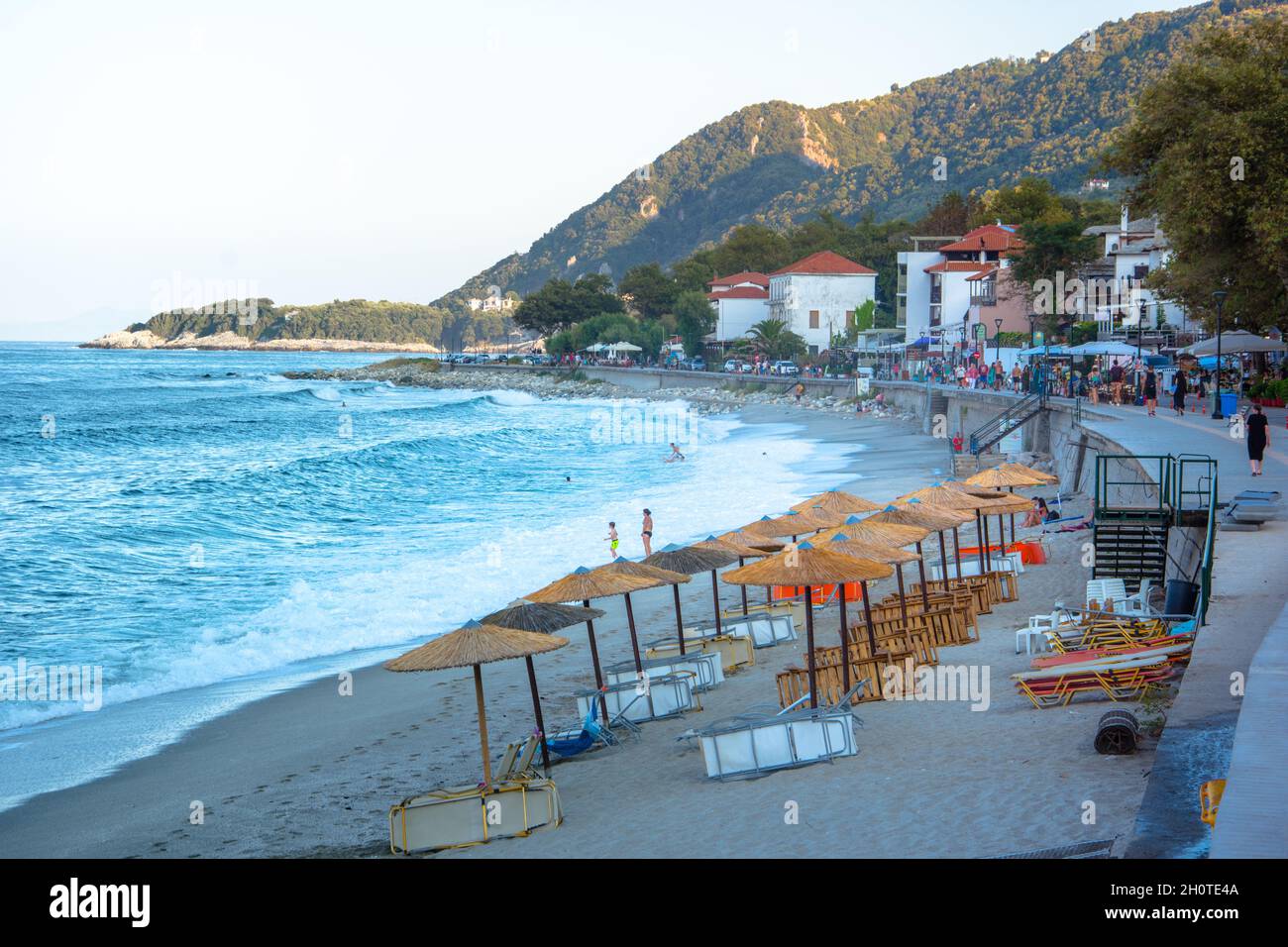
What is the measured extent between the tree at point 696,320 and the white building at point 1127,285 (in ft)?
154

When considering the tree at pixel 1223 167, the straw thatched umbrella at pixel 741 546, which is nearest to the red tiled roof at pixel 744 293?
the tree at pixel 1223 167

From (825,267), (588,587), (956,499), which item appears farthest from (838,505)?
(825,267)

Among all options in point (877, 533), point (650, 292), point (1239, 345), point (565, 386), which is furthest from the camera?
point (650, 292)

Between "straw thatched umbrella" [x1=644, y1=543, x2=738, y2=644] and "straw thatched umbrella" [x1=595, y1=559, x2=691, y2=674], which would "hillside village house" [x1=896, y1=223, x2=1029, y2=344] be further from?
"straw thatched umbrella" [x1=595, y1=559, x2=691, y2=674]

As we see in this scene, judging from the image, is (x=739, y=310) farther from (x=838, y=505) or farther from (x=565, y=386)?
(x=838, y=505)

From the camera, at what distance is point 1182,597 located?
12648 mm

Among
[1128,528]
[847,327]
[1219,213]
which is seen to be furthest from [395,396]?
[1128,528]

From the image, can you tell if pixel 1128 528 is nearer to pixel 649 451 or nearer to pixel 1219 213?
pixel 1219 213

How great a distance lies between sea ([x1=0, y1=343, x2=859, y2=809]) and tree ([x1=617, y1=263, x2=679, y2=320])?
5209 cm

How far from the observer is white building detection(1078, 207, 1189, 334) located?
155ft

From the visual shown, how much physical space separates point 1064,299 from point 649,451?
22038mm

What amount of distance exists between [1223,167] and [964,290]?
4382 centimetres

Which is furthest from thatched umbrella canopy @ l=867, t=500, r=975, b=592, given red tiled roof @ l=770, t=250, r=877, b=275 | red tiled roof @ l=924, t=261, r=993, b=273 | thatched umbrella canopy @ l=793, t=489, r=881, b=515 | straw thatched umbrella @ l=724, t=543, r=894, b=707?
red tiled roof @ l=770, t=250, r=877, b=275

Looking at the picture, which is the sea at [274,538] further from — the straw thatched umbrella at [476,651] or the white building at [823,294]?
the white building at [823,294]
